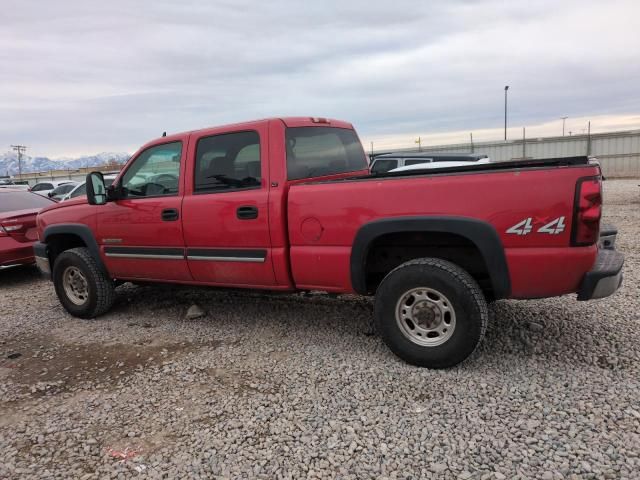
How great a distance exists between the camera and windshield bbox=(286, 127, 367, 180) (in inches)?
160

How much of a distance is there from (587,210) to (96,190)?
421 cm

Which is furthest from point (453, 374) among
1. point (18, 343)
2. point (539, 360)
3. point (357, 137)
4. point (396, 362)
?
point (18, 343)

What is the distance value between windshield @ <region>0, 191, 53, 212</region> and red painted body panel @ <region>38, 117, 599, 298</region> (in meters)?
2.88

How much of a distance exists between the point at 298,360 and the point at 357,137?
251 centimetres

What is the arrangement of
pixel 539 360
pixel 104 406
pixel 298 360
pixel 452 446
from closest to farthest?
pixel 452 446, pixel 104 406, pixel 539 360, pixel 298 360

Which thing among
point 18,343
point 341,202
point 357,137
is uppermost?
point 357,137

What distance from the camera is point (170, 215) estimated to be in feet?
14.3

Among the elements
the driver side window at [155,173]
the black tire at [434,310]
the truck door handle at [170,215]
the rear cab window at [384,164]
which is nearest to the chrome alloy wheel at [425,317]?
the black tire at [434,310]

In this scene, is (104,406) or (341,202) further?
(341,202)

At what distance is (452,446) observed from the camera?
258 cm

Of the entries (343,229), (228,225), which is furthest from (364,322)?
(228,225)

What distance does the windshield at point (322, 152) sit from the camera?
4.06m

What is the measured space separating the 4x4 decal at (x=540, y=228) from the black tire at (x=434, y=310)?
459 millimetres

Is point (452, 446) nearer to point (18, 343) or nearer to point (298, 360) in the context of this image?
point (298, 360)
